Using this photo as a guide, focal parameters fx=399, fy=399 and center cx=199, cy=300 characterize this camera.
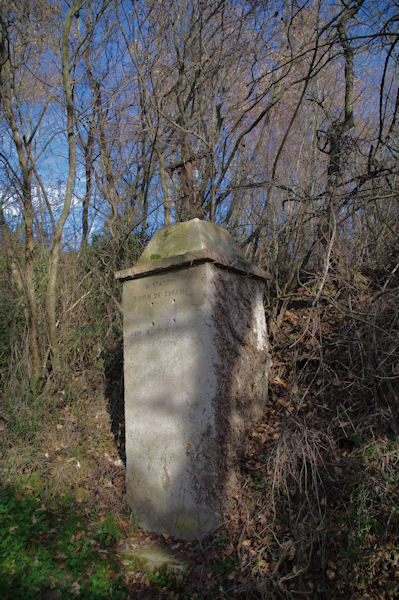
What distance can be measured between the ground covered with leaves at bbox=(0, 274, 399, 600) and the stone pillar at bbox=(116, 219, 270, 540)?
22cm

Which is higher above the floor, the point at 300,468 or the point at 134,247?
the point at 134,247

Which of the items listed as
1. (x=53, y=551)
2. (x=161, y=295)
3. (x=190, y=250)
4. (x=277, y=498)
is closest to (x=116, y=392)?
(x=161, y=295)

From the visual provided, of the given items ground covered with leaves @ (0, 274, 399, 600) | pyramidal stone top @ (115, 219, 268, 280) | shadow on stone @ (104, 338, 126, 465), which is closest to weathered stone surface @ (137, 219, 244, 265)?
pyramidal stone top @ (115, 219, 268, 280)

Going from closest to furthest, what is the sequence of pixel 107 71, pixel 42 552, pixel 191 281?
pixel 42 552 < pixel 191 281 < pixel 107 71

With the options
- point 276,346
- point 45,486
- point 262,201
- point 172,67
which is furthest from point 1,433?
point 172,67

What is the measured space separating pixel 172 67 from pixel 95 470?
19.6 feet

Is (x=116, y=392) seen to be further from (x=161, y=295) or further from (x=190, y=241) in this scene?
(x=190, y=241)

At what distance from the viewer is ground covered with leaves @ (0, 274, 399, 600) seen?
8.36ft

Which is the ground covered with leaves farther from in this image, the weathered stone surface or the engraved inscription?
the engraved inscription

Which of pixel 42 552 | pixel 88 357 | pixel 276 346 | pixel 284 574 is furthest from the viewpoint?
pixel 88 357

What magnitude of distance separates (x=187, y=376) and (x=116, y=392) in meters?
2.29

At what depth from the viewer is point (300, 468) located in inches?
124

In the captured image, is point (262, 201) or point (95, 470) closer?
point (95, 470)

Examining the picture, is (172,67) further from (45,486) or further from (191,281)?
(45,486)
